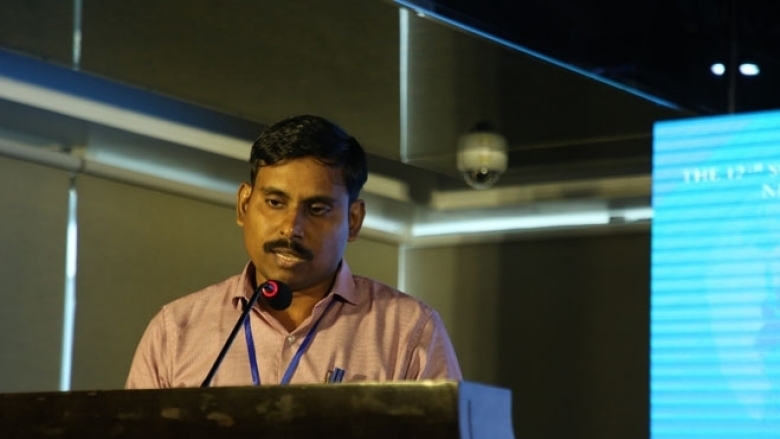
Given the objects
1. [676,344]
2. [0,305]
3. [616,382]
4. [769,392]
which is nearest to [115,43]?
[0,305]

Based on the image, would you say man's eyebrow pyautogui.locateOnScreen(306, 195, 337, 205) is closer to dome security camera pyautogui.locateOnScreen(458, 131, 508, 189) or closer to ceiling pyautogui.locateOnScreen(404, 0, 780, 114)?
ceiling pyautogui.locateOnScreen(404, 0, 780, 114)

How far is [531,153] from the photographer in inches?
199

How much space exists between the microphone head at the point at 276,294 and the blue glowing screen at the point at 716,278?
1.94 metres

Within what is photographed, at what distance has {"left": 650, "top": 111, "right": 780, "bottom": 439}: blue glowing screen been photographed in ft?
11.7

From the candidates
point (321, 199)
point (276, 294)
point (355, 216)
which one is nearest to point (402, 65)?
point (355, 216)

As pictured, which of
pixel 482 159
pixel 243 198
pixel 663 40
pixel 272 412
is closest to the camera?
pixel 272 412

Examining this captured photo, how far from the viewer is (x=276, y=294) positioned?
2.00 metres

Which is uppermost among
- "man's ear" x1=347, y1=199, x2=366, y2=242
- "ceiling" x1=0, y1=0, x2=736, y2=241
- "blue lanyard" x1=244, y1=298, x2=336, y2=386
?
"ceiling" x1=0, y1=0, x2=736, y2=241

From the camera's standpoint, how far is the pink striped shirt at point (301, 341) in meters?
2.26

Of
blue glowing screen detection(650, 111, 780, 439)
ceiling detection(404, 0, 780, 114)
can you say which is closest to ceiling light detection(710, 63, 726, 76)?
ceiling detection(404, 0, 780, 114)

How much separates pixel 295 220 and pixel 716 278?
185 cm

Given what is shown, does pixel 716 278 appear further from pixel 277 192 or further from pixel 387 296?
pixel 277 192

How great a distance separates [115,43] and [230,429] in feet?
7.71

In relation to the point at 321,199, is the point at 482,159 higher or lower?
higher
